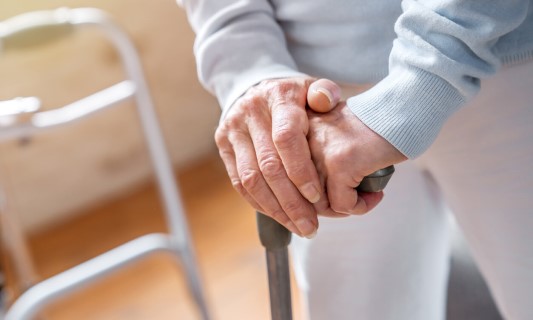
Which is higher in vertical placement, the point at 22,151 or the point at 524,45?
the point at 524,45

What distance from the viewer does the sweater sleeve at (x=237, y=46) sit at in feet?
2.81

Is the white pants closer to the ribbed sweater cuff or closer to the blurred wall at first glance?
the ribbed sweater cuff

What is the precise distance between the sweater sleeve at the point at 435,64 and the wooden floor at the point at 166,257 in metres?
1.07

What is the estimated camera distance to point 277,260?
0.80 metres

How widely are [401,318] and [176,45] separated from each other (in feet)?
5.11

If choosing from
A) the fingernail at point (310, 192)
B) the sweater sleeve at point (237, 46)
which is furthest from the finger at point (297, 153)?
the sweater sleeve at point (237, 46)

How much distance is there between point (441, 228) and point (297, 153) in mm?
367

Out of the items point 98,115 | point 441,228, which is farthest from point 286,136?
point 98,115

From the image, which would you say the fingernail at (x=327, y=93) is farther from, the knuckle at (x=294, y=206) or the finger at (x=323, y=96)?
the knuckle at (x=294, y=206)

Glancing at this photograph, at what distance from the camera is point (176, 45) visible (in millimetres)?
2383

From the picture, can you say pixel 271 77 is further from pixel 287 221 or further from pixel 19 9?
pixel 19 9

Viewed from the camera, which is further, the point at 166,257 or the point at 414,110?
the point at 166,257

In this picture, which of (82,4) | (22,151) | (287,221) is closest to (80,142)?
(22,151)

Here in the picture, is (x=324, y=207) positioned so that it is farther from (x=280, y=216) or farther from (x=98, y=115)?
(x=98, y=115)
